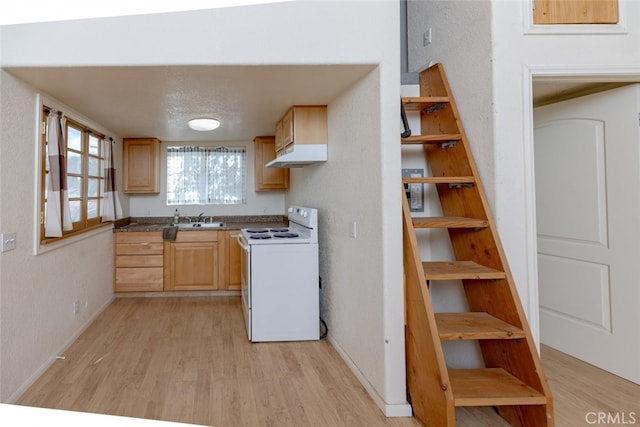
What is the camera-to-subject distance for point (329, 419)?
213 centimetres

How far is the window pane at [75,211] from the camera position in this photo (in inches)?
137

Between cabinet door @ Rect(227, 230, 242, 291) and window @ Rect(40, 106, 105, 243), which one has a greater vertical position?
window @ Rect(40, 106, 105, 243)

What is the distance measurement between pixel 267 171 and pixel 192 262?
160 cm

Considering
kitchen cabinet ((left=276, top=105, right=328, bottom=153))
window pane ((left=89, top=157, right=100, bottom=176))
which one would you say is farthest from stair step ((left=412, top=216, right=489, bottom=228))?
window pane ((left=89, top=157, right=100, bottom=176))

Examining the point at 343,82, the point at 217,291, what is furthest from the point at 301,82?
the point at 217,291

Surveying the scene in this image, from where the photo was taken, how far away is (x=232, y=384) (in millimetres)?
2553

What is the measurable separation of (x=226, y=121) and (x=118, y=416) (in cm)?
285

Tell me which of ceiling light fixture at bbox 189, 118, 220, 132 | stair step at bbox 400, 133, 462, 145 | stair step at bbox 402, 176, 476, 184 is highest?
ceiling light fixture at bbox 189, 118, 220, 132

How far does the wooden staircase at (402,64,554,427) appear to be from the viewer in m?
1.81

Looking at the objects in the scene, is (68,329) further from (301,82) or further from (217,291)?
(301,82)

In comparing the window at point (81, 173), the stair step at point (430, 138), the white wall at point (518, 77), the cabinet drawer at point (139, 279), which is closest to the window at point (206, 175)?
the cabinet drawer at point (139, 279)

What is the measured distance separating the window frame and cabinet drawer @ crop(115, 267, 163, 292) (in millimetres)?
696

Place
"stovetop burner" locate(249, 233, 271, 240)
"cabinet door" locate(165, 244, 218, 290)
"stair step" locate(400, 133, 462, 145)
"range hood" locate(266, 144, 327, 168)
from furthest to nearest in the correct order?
"cabinet door" locate(165, 244, 218, 290) < "stovetop burner" locate(249, 233, 271, 240) < "range hood" locate(266, 144, 327, 168) < "stair step" locate(400, 133, 462, 145)

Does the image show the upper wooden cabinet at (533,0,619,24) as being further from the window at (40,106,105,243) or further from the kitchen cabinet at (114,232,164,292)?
the kitchen cabinet at (114,232,164,292)
